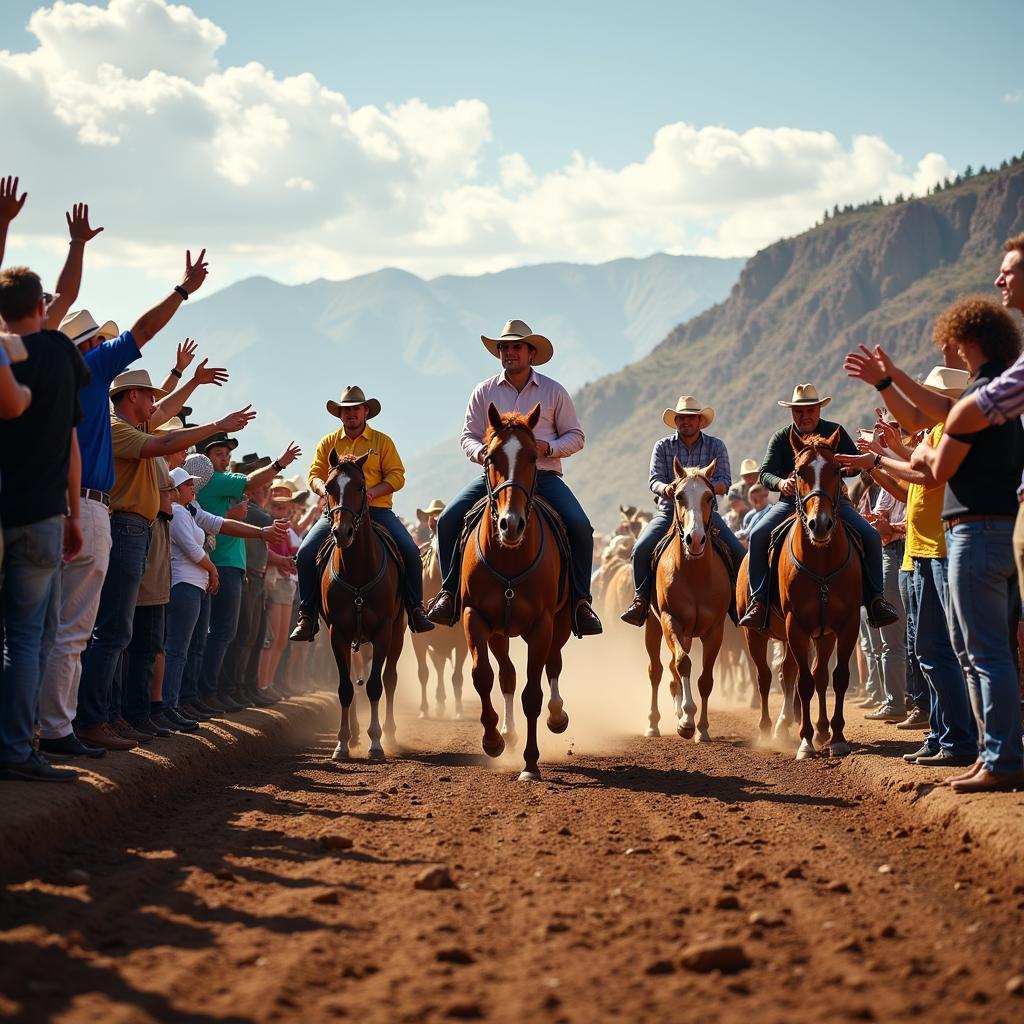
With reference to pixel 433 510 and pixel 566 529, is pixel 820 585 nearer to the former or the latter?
pixel 566 529

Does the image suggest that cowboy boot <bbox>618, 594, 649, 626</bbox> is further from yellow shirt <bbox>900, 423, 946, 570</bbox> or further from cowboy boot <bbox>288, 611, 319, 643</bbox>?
yellow shirt <bbox>900, 423, 946, 570</bbox>

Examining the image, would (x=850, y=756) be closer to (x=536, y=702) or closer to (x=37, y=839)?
(x=536, y=702)

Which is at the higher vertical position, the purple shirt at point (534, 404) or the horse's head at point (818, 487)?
the purple shirt at point (534, 404)

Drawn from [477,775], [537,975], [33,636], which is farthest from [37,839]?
[477,775]

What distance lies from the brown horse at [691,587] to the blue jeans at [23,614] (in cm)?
770

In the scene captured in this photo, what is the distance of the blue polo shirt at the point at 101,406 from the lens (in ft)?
32.2

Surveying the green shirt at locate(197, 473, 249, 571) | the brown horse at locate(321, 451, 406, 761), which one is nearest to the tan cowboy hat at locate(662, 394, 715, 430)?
the brown horse at locate(321, 451, 406, 761)

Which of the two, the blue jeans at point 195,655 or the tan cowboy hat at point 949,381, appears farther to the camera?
the blue jeans at point 195,655

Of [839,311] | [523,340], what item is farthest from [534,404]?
[839,311]

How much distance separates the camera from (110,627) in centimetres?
1050

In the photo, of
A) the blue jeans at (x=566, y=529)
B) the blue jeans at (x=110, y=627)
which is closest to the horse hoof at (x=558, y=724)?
the blue jeans at (x=566, y=529)

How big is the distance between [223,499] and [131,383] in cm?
383

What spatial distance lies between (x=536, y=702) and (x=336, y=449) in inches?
152

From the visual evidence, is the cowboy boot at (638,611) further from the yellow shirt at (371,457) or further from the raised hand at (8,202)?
the raised hand at (8,202)
